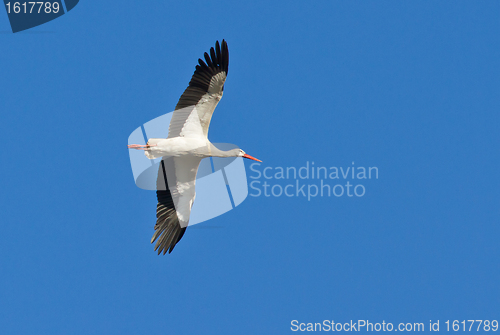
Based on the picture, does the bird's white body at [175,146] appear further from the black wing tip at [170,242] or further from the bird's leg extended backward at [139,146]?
the black wing tip at [170,242]

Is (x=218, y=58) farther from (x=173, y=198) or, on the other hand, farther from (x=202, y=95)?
(x=173, y=198)

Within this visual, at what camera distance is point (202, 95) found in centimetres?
1462

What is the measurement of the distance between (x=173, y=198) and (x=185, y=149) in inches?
70.4

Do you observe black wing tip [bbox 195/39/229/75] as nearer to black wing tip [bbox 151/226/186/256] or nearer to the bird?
the bird

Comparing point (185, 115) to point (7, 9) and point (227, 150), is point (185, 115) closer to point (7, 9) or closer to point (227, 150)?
point (227, 150)

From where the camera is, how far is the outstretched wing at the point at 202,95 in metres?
14.4

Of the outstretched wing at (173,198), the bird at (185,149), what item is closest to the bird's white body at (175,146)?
the bird at (185,149)

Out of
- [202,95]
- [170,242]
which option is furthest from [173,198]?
[202,95]

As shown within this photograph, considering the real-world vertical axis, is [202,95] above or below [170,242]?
above

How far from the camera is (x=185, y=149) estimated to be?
49.3ft

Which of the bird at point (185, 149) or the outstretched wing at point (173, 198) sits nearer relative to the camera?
the bird at point (185, 149)

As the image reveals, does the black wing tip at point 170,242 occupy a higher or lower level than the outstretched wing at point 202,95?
lower

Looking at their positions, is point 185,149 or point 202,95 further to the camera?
point 185,149

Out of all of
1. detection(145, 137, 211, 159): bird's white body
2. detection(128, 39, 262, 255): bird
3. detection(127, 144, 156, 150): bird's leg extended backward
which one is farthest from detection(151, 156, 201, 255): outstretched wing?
detection(127, 144, 156, 150): bird's leg extended backward
